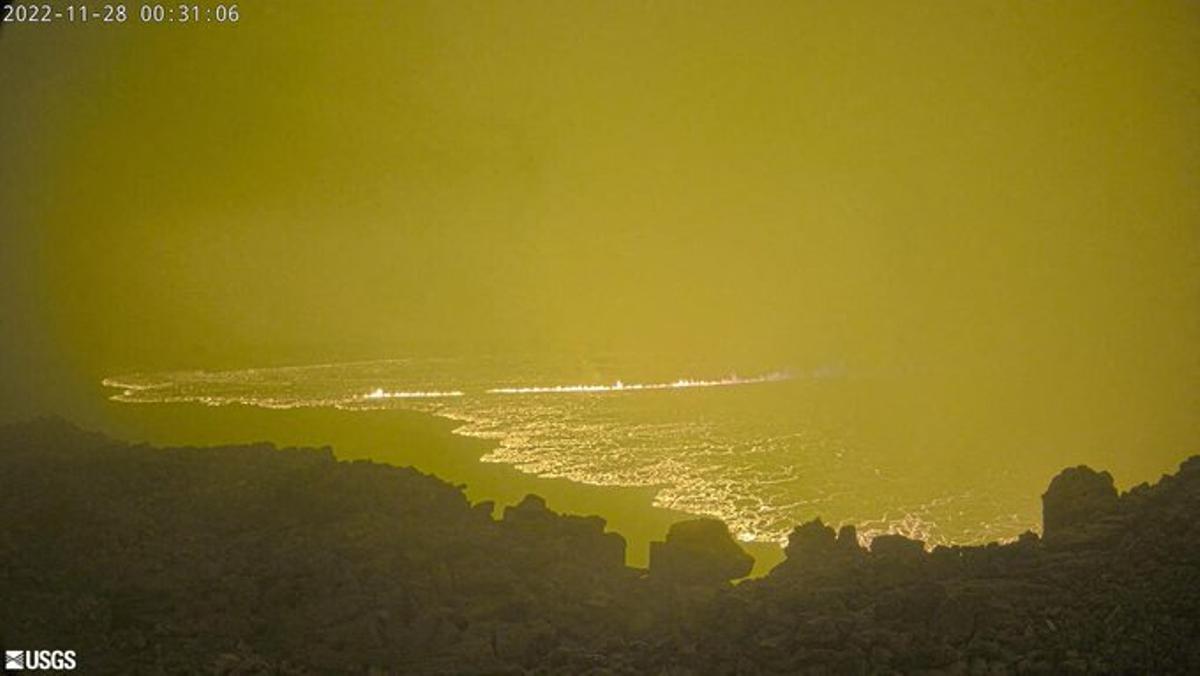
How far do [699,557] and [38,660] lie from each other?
12.4 metres

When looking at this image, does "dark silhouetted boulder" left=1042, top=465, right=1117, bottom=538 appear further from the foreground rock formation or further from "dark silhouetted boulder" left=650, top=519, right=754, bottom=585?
"dark silhouetted boulder" left=650, top=519, right=754, bottom=585

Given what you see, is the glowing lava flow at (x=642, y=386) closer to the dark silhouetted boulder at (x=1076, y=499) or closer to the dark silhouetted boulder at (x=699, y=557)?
the dark silhouetted boulder at (x=699, y=557)

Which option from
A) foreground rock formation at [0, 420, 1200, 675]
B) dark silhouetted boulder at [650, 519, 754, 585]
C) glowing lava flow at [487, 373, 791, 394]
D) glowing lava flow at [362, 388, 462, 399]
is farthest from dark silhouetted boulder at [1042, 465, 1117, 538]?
glowing lava flow at [487, 373, 791, 394]

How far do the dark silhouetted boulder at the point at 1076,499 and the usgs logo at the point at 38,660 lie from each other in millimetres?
18738

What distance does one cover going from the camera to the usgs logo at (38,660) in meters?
14.5

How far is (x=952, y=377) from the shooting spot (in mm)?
73312

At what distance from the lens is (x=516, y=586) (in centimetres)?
1689

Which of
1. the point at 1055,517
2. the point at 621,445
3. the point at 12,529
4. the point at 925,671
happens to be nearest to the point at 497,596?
the point at 925,671

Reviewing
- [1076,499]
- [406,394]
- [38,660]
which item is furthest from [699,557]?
[406,394]

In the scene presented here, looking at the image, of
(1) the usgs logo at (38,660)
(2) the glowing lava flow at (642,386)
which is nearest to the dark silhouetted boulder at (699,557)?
(1) the usgs logo at (38,660)

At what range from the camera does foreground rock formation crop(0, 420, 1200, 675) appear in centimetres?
1365

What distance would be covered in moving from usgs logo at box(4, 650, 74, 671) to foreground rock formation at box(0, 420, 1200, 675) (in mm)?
261

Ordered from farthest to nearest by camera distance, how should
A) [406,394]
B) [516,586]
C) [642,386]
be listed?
[642,386], [406,394], [516,586]

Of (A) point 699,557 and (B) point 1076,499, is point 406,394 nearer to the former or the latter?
(A) point 699,557
